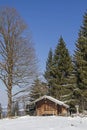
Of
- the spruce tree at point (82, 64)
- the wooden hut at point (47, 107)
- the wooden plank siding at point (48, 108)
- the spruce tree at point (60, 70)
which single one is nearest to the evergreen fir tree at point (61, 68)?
the spruce tree at point (60, 70)

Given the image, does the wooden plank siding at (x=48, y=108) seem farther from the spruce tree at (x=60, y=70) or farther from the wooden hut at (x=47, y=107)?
the spruce tree at (x=60, y=70)

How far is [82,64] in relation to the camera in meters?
53.2

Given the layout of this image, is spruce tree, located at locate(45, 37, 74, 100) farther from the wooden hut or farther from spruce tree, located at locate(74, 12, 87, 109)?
the wooden hut

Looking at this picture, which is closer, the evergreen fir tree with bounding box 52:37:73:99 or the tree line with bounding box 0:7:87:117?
the tree line with bounding box 0:7:87:117

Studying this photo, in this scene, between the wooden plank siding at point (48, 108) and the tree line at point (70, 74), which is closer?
the wooden plank siding at point (48, 108)

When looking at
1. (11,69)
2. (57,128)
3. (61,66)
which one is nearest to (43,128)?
(57,128)

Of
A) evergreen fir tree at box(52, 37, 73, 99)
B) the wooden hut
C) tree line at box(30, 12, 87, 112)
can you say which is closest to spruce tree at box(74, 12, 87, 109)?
tree line at box(30, 12, 87, 112)

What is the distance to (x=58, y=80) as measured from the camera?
62.0 m

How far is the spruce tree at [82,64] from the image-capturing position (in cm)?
5184

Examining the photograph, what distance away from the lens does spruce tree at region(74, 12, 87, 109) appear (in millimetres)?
51844

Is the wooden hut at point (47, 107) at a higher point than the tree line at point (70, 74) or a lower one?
lower

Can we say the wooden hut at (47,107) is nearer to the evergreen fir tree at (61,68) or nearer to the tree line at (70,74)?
the tree line at (70,74)

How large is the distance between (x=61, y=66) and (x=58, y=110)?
13098 mm

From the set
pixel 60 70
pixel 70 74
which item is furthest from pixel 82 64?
pixel 60 70
